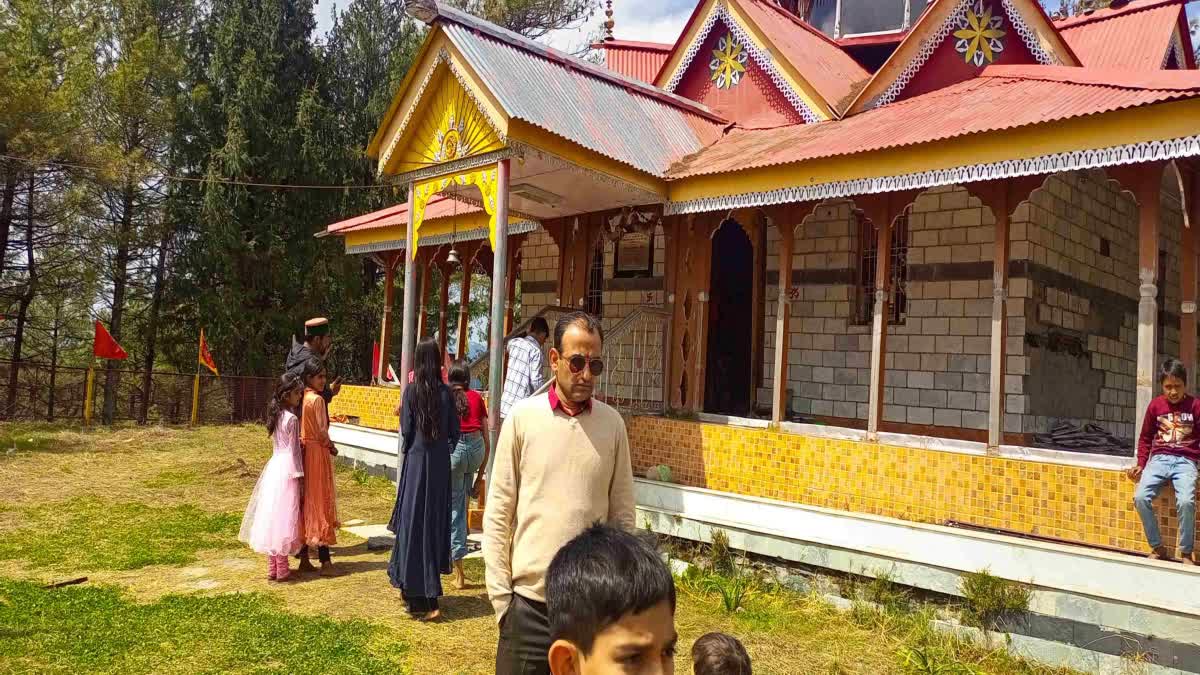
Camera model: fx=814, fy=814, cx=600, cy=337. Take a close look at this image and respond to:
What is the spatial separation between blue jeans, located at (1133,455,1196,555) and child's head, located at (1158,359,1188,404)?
0.41m

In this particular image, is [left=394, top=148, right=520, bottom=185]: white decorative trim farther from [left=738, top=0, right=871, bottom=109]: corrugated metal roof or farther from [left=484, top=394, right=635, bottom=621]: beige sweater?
[left=484, top=394, right=635, bottom=621]: beige sweater

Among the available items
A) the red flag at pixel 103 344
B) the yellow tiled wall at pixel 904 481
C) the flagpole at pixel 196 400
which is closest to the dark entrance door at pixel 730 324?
the yellow tiled wall at pixel 904 481

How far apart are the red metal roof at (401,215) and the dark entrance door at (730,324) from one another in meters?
3.80

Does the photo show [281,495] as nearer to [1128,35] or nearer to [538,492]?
[538,492]

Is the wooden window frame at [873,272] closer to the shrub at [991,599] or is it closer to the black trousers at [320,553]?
the shrub at [991,599]

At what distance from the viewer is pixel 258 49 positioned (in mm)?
23547

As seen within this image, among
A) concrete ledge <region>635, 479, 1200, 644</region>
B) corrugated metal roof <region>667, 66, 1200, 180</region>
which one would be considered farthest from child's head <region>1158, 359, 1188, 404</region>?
corrugated metal roof <region>667, 66, 1200, 180</region>

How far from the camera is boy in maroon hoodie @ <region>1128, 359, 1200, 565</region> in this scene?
523 centimetres

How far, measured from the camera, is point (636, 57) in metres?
15.5

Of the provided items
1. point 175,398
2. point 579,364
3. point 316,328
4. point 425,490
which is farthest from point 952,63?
point 175,398

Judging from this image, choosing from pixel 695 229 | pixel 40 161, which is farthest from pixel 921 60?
pixel 40 161

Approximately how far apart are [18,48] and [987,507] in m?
22.4

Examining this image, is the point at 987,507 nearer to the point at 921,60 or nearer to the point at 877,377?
the point at 877,377

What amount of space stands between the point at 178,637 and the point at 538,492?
393 centimetres
